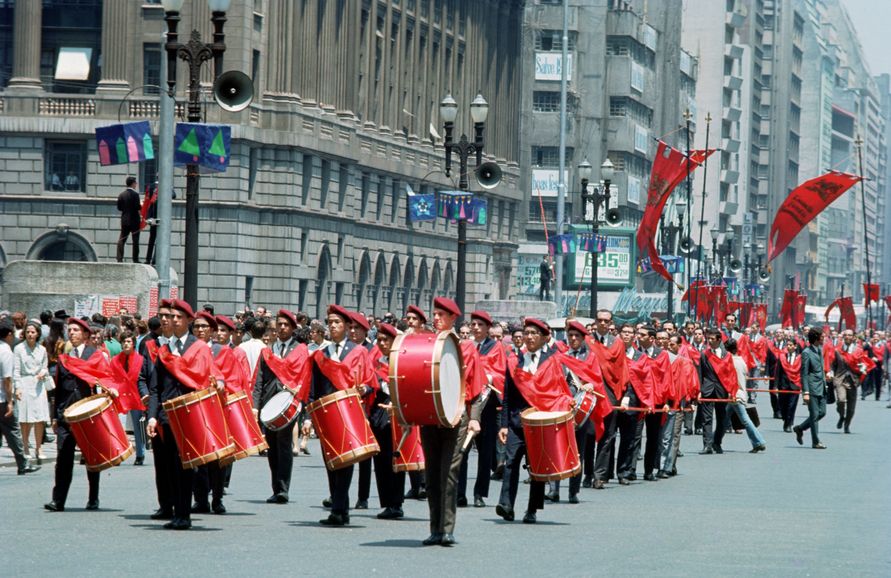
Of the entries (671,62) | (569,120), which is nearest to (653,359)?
(569,120)

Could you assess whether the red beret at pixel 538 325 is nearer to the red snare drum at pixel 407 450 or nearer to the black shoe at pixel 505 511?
the red snare drum at pixel 407 450

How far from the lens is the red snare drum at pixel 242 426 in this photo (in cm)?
1755

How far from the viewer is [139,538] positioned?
15.8 metres

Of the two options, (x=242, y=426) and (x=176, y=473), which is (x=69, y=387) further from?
(x=176, y=473)

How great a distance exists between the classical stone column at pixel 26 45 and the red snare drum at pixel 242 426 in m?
47.4

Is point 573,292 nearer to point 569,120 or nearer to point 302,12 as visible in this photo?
point 569,120

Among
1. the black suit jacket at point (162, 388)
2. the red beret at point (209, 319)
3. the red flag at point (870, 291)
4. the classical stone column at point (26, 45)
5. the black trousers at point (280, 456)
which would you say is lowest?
the black trousers at point (280, 456)

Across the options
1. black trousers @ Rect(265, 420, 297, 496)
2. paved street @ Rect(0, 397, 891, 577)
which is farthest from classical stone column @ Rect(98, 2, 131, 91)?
black trousers @ Rect(265, 420, 297, 496)

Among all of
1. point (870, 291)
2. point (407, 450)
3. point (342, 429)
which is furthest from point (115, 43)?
point (342, 429)

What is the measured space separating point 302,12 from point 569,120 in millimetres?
48440

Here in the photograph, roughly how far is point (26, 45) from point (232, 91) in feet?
123

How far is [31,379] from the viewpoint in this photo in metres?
24.0

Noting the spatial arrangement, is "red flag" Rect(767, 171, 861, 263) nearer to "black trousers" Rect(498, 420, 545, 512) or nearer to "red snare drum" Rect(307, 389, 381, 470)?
"black trousers" Rect(498, 420, 545, 512)

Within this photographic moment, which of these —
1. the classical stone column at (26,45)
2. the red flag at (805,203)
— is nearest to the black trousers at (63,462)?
the red flag at (805,203)
